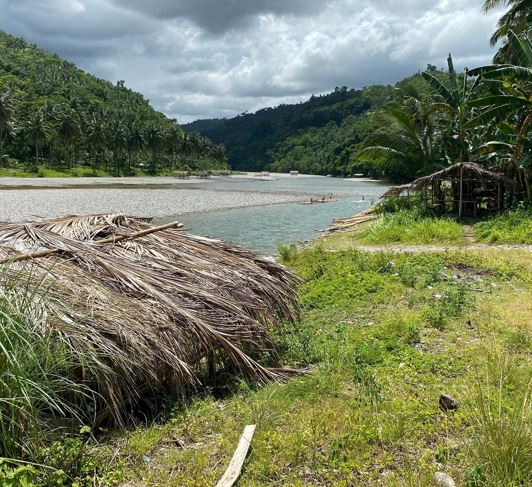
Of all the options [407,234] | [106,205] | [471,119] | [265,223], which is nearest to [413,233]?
[407,234]

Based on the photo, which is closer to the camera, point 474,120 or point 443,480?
point 443,480

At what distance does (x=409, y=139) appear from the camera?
25.1 metres

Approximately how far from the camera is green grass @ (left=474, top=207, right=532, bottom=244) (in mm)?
14992

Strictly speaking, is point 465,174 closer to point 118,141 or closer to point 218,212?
point 218,212

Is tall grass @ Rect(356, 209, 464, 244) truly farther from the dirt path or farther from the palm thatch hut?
the palm thatch hut

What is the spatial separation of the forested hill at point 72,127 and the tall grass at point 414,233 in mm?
58942

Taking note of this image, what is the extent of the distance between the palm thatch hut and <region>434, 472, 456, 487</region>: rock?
18188 millimetres

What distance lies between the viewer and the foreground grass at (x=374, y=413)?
3684mm

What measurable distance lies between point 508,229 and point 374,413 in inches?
Answer: 543

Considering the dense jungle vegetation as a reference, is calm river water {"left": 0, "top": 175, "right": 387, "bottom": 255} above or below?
below

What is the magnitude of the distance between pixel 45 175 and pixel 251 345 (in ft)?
223

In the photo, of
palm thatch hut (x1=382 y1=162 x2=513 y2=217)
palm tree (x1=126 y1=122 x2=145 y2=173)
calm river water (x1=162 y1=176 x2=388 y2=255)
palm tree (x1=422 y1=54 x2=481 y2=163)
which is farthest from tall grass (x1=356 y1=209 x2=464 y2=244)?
palm tree (x1=126 y1=122 x2=145 y2=173)

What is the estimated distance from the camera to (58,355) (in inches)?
151

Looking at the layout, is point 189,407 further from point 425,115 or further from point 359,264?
point 425,115
